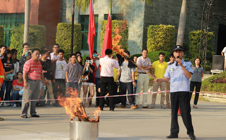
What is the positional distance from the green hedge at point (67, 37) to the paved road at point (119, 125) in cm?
1480

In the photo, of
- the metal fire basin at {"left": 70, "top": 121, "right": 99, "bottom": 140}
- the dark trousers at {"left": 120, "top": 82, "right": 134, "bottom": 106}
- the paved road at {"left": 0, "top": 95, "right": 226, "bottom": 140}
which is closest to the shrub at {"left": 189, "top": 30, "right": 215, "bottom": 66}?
the paved road at {"left": 0, "top": 95, "right": 226, "bottom": 140}

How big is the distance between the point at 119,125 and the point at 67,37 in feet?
60.3

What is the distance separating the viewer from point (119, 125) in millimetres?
9500

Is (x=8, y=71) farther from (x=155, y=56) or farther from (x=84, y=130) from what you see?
(x=155, y=56)

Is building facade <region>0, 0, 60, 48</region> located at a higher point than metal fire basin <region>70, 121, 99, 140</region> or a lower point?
higher

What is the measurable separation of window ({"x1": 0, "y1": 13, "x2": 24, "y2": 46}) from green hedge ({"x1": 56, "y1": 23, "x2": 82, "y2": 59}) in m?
4.73

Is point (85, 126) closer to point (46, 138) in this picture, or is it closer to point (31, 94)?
point (46, 138)

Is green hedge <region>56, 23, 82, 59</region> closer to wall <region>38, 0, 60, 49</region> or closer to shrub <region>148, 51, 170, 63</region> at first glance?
wall <region>38, 0, 60, 49</region>

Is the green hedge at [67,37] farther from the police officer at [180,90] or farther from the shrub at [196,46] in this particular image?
the police officer at [180,90]

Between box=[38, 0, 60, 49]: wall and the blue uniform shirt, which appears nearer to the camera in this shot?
the blue uniform shirt

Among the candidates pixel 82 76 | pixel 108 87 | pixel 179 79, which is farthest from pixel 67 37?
pixel 179 79

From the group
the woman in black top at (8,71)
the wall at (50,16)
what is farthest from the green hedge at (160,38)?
the woman in black top at (8,71)

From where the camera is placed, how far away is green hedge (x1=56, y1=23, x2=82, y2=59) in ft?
89.0

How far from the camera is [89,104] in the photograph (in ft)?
44.1
